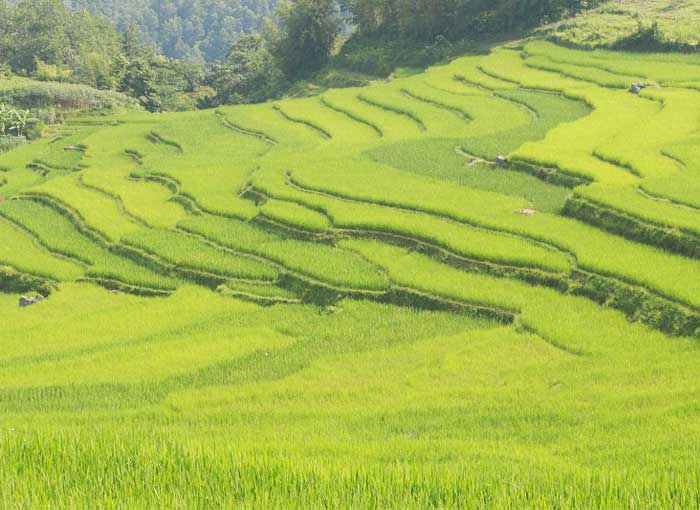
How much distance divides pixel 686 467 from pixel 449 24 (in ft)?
101

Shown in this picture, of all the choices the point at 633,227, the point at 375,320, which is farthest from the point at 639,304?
the point at 375,320

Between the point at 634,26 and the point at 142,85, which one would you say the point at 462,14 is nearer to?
the point at 634,26

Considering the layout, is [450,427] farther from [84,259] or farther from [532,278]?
[84,259]

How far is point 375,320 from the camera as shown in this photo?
12.0 metres

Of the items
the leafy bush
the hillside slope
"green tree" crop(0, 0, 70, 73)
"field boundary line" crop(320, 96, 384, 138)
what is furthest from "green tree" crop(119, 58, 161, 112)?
the hillside slope

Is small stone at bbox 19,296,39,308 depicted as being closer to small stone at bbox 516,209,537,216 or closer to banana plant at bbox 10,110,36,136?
small stone at bbox 516,209,537,216

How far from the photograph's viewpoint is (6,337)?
12852mm

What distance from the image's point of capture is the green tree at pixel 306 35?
37.6 meters

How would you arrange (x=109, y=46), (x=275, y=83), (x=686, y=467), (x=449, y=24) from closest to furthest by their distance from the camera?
(x=686, y=467) < (x=449, y=24) < (x=275, y=83) < (x=109, y=46)

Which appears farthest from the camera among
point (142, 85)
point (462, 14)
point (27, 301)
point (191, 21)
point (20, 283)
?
point (191, 21)

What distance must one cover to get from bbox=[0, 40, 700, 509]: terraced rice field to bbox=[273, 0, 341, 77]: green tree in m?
15.8

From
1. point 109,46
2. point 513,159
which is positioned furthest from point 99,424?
point 109,46

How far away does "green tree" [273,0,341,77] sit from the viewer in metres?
37.6

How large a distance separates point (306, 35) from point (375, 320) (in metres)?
27.3
